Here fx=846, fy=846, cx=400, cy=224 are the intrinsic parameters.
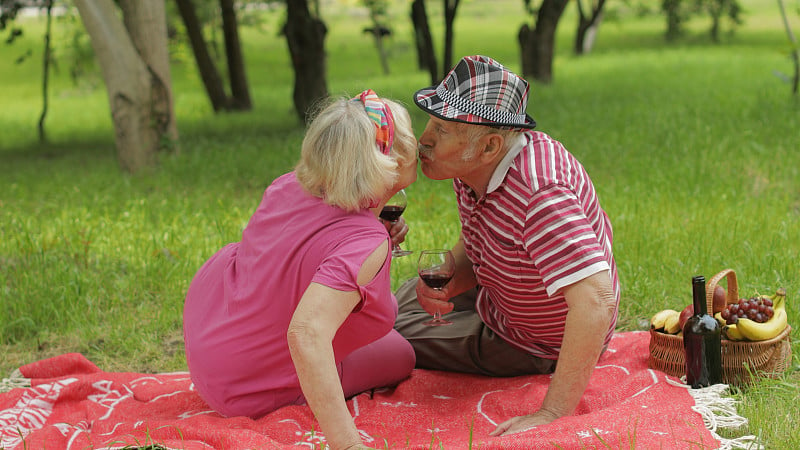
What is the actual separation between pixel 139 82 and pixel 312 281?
22.0 ft

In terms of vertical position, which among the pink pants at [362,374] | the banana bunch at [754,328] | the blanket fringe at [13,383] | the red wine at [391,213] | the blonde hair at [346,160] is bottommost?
the blanket fringe at [13,383]

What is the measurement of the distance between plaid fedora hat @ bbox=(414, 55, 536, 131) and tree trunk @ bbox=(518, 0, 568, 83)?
14.1 m

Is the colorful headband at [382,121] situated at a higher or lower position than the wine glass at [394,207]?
higher

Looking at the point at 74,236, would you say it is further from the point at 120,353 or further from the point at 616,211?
the point at 616,211

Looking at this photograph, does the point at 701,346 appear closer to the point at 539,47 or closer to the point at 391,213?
the point at 391,213

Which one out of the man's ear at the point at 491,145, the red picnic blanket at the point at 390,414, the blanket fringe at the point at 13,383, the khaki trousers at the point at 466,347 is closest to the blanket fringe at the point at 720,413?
the red picnic blanket at the point at 390,414

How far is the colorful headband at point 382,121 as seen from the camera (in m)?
3.16

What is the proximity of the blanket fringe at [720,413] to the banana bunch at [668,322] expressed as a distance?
12.7 inches

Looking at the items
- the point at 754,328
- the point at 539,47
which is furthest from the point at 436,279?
the point at 539,47

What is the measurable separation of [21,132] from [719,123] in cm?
1206

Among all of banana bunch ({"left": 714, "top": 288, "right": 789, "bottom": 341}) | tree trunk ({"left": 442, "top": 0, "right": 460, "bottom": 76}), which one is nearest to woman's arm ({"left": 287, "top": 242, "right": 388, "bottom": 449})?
banana bunch ({"left": 714, "top": 288, "right": 789, "bottom": 341})

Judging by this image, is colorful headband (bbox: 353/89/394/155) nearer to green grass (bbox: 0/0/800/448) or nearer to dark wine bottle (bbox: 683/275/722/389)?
dark wine bottle (bbox: 683/275/722/389)

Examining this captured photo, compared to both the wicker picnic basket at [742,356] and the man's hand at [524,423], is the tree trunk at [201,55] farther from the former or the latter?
the man's hand at [524,423]

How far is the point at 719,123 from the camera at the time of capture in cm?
1002
